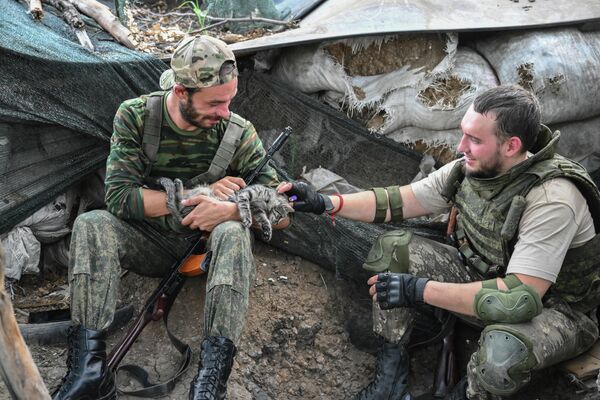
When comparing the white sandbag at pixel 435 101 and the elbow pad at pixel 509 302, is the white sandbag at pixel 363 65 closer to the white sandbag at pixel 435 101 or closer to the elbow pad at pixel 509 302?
the white sandbag at pixel 435 101

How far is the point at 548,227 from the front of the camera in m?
3.80

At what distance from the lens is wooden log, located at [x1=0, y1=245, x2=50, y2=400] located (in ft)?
8.48

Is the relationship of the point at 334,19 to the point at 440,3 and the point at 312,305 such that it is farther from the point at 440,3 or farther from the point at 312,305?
the point at 312,305

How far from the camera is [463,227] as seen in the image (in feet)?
14.4

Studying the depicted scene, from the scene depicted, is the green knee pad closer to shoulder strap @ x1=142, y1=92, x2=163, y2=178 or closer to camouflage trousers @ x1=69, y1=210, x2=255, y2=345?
camouflage trousers @ x1=69, y1=210, x2=255, y2=345

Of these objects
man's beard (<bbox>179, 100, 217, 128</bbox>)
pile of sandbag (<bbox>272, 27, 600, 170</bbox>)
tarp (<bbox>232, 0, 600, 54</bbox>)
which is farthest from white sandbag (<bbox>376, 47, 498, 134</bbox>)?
man's beard (<bbox>179, 100, 217, 128</bbox>)

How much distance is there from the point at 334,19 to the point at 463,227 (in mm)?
1730

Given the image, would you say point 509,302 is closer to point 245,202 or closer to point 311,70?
point 245,202

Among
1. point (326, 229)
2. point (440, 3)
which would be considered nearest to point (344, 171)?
point (326, 229)

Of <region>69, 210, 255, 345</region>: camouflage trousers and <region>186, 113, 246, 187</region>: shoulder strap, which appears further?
<region>186, 113, 246, 187</region>: shoulder strap

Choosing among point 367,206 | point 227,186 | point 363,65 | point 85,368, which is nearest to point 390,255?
point 367,206

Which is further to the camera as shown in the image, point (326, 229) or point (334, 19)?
point (334, 19)

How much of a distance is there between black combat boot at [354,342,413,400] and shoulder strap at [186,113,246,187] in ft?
4.15

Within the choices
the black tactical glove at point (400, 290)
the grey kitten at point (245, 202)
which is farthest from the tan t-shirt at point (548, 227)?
the grey kitten at point (245, 202)
